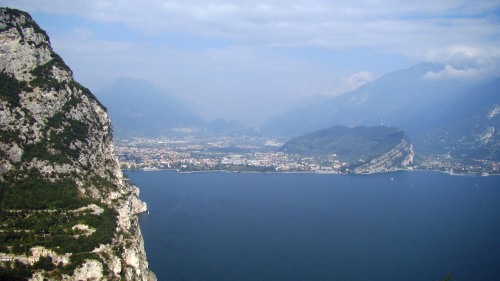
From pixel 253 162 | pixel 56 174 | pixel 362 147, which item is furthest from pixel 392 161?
pixel 56 174

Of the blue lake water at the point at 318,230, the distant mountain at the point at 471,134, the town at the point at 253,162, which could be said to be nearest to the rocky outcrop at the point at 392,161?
the town at the point at 253,162

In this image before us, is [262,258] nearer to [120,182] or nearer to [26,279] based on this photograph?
[120,182]

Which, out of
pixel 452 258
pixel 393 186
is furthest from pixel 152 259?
pixel 393 186

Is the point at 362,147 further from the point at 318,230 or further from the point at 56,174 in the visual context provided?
the point at 56,174

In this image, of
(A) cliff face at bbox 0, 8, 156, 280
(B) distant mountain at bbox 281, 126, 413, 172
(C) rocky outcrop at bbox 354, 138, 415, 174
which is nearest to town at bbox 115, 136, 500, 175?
(C) rocky outcrop at bbox 354, 138, 415, 174

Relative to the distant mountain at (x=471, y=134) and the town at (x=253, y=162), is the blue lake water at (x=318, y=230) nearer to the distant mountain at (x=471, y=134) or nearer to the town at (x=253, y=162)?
the town at (x=253, y=162)

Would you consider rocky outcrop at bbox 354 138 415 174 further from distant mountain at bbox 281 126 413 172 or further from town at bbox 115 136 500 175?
town at bbox 115 136 500 175
